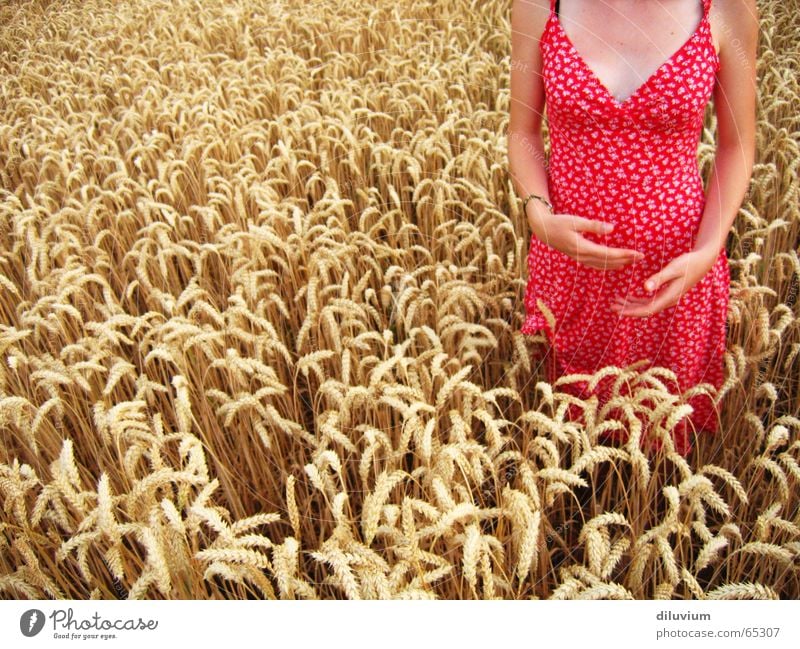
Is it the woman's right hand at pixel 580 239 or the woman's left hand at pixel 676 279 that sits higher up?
the woman's right hand at pixel 580 239

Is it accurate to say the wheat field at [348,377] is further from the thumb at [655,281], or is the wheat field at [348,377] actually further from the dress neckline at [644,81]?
the dress neckline at [644,81]

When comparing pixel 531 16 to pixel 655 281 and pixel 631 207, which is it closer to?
pixel 631 207

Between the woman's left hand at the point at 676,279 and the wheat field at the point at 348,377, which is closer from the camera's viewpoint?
the wheat field at the point at 348,377

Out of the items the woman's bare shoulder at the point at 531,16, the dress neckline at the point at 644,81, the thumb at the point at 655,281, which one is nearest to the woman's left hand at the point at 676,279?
the thumb at the point at 655,281

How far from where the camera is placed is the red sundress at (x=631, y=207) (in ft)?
4.17

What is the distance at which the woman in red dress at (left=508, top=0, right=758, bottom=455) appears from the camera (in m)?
1.25

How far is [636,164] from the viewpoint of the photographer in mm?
1369

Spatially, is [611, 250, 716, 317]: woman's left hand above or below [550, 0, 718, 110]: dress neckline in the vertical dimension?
below

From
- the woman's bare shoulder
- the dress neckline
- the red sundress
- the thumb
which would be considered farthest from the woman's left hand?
the woman's bare shoulder

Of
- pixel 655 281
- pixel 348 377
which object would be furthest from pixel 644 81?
pixel 348 377

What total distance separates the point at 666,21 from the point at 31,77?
3.73m

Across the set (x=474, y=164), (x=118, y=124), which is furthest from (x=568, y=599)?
(x=118, y=124)

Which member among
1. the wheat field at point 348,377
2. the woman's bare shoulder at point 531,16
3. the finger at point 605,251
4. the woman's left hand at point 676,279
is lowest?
the wheat field at point 348,377

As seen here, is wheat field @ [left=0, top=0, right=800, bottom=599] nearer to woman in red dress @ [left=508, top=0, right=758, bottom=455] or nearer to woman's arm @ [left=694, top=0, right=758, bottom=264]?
woman in red dress @ [left=508, top=0, right=758, bottom=455]
